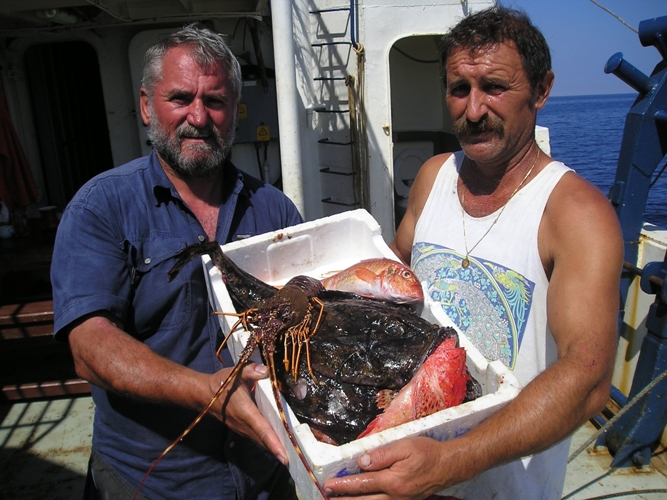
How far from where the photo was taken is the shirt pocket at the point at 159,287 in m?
2.08

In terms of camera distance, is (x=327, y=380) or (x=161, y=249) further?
(x=161, y=249)

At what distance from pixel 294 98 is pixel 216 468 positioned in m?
3.38

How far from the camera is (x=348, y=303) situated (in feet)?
6.45

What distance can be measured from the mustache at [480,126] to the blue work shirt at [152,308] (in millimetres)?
1153

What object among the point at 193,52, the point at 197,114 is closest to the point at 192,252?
the point at 197,114

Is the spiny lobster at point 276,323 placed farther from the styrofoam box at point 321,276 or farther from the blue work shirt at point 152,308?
the blue work shirt at point 152,308

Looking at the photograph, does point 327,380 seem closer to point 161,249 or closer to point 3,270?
point 161,249

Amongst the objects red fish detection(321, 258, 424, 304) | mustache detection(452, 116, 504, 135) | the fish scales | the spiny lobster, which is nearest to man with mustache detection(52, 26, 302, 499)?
the spiny lobster

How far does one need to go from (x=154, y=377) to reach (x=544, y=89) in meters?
1.94

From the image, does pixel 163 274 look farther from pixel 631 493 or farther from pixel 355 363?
pixel 631 493

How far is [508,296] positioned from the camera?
197 cm

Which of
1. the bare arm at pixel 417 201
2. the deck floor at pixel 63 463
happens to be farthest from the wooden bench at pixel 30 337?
the bare arm at pixel 417 201

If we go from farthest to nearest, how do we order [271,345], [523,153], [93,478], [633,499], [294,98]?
[294,98], [633,499], [93,478], [523,153], [271,345]

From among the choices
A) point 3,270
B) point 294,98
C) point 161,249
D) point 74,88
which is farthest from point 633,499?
point 74,88
